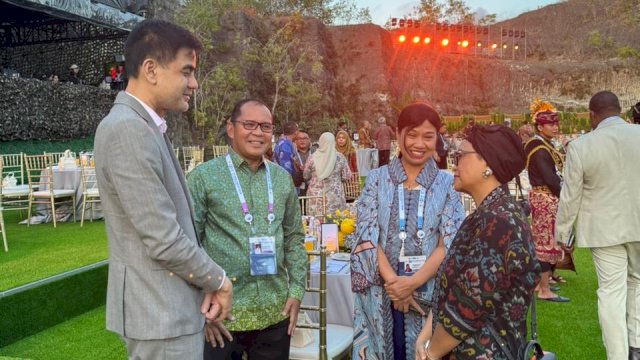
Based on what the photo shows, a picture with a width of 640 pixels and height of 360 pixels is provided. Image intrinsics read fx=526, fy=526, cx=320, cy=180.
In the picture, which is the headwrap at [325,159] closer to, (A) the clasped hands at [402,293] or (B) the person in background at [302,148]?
(B) the person in background at [302,148]

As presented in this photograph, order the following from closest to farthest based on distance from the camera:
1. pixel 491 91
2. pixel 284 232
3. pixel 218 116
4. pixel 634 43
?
pixel 284 232 < pixel 218 116 < pixel 491 91 < pixel 634 43

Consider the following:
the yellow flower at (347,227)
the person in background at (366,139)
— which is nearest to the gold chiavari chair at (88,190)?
the yellow flower at (347,227)

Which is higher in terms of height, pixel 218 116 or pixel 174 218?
pixel 218 116

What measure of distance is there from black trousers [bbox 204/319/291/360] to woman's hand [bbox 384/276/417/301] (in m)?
0.46

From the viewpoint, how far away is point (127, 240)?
4.82ft

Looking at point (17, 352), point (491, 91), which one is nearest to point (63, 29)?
point (17, 352)

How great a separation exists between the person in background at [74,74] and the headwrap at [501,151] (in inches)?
757

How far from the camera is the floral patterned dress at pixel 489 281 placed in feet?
5.25

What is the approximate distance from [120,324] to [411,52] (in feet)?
105

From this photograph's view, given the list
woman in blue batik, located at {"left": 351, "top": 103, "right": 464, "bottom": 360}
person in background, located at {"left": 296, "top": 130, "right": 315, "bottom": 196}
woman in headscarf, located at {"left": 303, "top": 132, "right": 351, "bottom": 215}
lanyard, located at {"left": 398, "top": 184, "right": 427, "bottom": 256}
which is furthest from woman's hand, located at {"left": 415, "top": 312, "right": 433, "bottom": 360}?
person in background, located at {"left": 296, "top": 130, "right": 315, "bottom": 196}

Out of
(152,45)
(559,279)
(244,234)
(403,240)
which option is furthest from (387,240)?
(559,279)

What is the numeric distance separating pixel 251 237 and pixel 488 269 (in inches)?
37.1

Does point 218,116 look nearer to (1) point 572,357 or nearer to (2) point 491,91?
(1) point 572,357

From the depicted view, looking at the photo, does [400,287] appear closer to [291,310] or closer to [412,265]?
[412,265]
